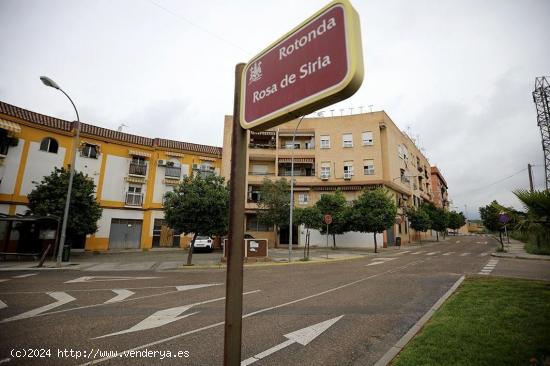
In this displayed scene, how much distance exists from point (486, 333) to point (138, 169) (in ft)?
96.0

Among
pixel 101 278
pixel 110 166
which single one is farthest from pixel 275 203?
pixel 101 278

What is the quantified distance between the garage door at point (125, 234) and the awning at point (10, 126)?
33.9 ft

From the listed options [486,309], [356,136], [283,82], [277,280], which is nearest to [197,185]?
[277,280]

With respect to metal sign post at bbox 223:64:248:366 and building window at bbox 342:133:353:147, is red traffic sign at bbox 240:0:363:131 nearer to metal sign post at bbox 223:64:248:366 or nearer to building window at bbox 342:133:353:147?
metal sign post at bbox 223:64:248:366

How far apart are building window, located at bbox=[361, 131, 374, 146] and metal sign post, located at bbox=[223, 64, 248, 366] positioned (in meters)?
32.1

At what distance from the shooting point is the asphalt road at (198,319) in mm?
4176

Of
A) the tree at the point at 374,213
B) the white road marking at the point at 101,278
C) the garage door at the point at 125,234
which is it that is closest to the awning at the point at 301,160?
the tree at the point at 374,213

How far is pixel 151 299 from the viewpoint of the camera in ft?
25.2

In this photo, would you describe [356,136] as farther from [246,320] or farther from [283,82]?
[283,82]

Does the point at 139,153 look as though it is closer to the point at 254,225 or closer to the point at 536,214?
the point at 254,225

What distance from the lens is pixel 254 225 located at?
3222 cm

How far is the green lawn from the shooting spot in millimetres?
3600

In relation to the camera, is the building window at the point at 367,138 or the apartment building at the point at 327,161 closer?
the apartment building at the point at 327,161

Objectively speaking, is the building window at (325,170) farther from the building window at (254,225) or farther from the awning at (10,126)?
the awning at (10,126)
